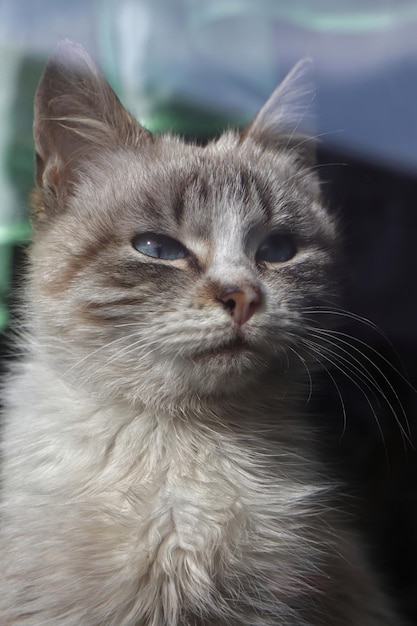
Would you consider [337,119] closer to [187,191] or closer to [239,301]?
[187,191]

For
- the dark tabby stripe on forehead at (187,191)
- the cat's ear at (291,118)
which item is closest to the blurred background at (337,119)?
the cat's ear at (291,118)

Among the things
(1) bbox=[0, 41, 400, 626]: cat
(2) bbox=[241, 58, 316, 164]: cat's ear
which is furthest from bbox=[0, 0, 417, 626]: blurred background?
(1) bbox=[0, 41, 400, 626]: cat

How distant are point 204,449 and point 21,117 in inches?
27.7

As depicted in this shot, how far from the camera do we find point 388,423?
140 centimetres

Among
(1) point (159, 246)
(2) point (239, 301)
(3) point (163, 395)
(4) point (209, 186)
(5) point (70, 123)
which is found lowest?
(3) point (163, 395)

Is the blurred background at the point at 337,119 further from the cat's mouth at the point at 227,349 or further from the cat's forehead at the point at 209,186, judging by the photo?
the cat's mouth at the point at 227,349

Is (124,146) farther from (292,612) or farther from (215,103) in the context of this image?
(292,612)

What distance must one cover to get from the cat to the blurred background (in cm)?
14

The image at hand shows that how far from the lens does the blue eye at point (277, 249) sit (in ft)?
3.76

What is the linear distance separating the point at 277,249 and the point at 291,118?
29 cm

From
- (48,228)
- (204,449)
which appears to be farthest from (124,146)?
(204,449)

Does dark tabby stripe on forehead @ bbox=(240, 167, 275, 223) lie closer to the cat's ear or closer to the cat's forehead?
the cat's forehead

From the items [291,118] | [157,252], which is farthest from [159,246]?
[291,118]

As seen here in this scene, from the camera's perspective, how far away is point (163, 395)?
1.05m
